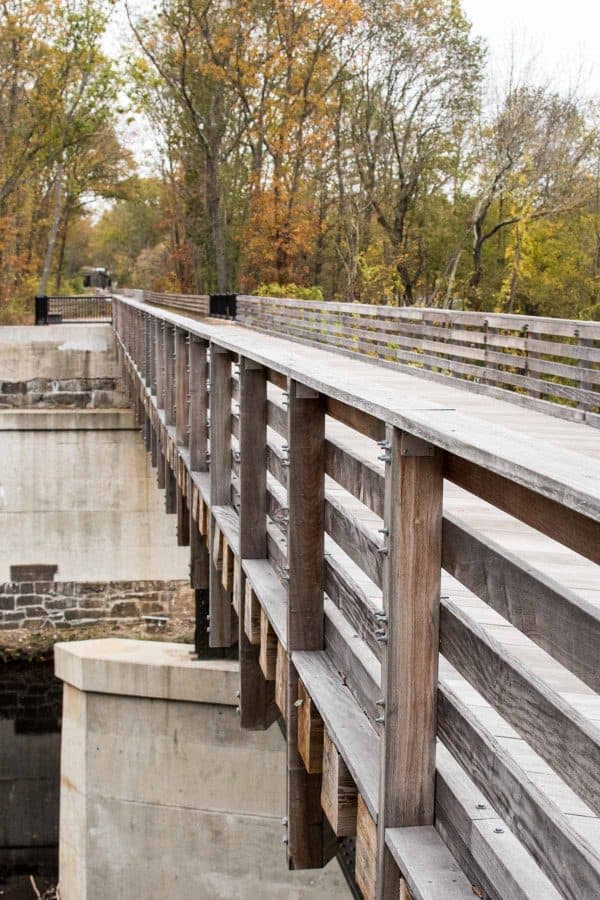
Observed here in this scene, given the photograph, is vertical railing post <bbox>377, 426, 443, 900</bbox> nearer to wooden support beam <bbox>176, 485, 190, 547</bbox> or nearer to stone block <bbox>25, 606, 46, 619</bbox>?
wooden support beam <bbox>176, 485, 190, 547</bbox>

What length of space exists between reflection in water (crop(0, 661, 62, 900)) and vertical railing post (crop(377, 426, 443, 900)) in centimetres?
1742

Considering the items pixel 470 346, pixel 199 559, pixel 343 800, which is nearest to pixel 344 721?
pixel 343 800

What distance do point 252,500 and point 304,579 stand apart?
1474 millimetres

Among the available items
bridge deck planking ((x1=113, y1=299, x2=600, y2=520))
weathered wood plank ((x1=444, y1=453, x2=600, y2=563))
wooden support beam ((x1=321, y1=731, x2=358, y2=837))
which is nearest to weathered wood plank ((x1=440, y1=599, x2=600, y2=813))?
weathered wood plank ((x1=444, y1=453, x2=600, y2=563))

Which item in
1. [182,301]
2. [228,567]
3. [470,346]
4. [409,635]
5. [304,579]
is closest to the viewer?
[409,635]

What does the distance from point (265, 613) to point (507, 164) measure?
32.1 meters

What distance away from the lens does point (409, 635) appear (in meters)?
2.87

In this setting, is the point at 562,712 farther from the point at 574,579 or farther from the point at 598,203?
the point at 598,203

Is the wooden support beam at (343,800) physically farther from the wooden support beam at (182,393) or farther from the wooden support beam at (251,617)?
the wooden support beam at (182,393)

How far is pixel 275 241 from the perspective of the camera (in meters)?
38.3

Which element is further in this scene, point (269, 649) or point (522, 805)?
point (269, 649)

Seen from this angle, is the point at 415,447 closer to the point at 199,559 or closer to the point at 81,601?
the point at 199,559

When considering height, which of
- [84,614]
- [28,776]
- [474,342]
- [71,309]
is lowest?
[28,776]

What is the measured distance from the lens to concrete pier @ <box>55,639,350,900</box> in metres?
15.0
